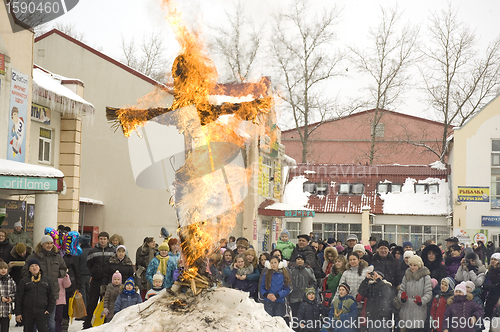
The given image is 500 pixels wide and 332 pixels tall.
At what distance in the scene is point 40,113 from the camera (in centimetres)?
1866

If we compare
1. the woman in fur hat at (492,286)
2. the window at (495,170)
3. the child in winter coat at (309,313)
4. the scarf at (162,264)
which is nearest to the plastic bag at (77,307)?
the scarf at (162,264)

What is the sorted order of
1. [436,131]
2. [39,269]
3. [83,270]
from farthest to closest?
[436,131], [83,270], [39,269]

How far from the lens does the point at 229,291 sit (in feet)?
23.5

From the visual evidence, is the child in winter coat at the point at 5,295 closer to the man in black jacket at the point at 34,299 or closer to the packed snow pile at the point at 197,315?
the man in black jacket at the point at 34,299

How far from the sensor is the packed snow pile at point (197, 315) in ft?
22.3

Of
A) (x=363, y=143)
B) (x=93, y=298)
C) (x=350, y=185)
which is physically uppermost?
A: (x=363, y=143)

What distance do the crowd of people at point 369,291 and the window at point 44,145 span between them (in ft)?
32.1

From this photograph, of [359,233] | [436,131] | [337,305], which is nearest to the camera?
[337,305]

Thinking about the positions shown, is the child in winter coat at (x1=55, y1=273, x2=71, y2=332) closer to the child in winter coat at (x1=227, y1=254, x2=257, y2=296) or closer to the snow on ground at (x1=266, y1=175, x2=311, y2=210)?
the child in winter coat at (x1=227, y1=254, x2=257, y2=296)

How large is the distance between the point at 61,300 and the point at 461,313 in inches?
269

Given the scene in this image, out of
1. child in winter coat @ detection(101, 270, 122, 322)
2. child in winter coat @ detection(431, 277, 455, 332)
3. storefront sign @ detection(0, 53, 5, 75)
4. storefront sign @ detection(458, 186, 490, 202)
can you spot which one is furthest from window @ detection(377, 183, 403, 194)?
→ child in winter coat @ detection(101, 270, 122, 322)

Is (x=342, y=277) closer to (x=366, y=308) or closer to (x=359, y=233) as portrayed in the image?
(x=366, y=308)

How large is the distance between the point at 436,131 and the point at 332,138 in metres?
7.84

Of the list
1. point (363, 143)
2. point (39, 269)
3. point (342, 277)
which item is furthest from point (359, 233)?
point (39, 269)
